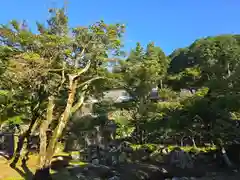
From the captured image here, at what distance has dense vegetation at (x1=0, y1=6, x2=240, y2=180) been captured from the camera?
10.7 metres

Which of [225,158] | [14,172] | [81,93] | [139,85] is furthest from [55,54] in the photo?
[225,158]

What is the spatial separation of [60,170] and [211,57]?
18999 millimetres

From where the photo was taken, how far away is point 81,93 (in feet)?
35.6

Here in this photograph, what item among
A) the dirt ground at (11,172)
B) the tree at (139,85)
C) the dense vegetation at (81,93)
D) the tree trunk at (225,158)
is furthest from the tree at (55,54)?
the tree trunk at (225,158)

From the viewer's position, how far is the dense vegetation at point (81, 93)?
→ 10.7m

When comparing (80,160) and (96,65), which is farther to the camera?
(80,160)

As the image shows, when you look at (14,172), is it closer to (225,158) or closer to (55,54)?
(55,54)

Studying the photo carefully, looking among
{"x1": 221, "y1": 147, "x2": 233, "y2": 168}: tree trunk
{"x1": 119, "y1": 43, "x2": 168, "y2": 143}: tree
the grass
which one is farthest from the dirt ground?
{"x1": 221, "y1": 147, "x2": 233, "y2": 168}: tree trunk

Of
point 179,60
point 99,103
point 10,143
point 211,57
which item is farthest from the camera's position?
point 179,60

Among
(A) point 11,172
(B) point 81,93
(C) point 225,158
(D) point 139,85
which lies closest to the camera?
(B) point 81,93

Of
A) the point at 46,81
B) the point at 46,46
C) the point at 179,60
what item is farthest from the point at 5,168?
the point at 179,60

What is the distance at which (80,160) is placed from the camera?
15.5 metres

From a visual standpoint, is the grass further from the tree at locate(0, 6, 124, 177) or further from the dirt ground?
the tree at locate(0, 6, 124, 177)

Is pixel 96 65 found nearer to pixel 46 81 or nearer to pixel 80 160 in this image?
pixel 46 81
